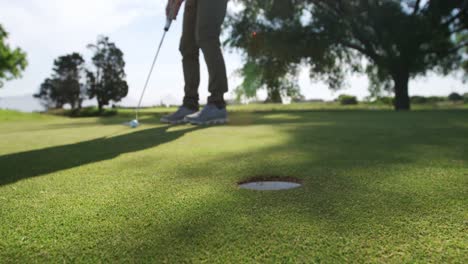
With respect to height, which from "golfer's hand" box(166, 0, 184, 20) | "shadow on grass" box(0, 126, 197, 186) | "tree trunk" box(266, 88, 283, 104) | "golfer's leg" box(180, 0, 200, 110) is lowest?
"shadow on grass" box(0, 126, 197, 186)

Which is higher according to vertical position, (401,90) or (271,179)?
(401,90)

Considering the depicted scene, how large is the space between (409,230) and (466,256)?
183 millimetres

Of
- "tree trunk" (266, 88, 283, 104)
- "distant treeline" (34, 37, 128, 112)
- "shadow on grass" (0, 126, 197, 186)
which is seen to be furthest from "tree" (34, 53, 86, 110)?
"shadow on grass" (0, 126, 197, 186)

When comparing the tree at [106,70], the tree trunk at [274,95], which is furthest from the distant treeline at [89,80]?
the tree trunk at [274,95]

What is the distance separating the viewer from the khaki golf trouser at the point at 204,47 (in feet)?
14.9

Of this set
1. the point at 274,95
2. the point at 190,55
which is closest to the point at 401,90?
the point at 274,95

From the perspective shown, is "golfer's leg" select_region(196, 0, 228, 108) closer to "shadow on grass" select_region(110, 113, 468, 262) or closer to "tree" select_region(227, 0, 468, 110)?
"shadow on grass" select_region(110, 113, 468, 262)

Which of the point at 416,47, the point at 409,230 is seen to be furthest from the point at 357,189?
the point at 416,47

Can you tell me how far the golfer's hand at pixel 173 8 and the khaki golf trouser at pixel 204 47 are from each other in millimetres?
232

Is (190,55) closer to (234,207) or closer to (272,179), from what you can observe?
(272,179)

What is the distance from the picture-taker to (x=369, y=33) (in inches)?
619

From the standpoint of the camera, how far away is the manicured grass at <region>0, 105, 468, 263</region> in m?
1.01

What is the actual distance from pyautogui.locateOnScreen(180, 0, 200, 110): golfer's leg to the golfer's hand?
234mm

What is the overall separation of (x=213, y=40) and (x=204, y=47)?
143 mm
